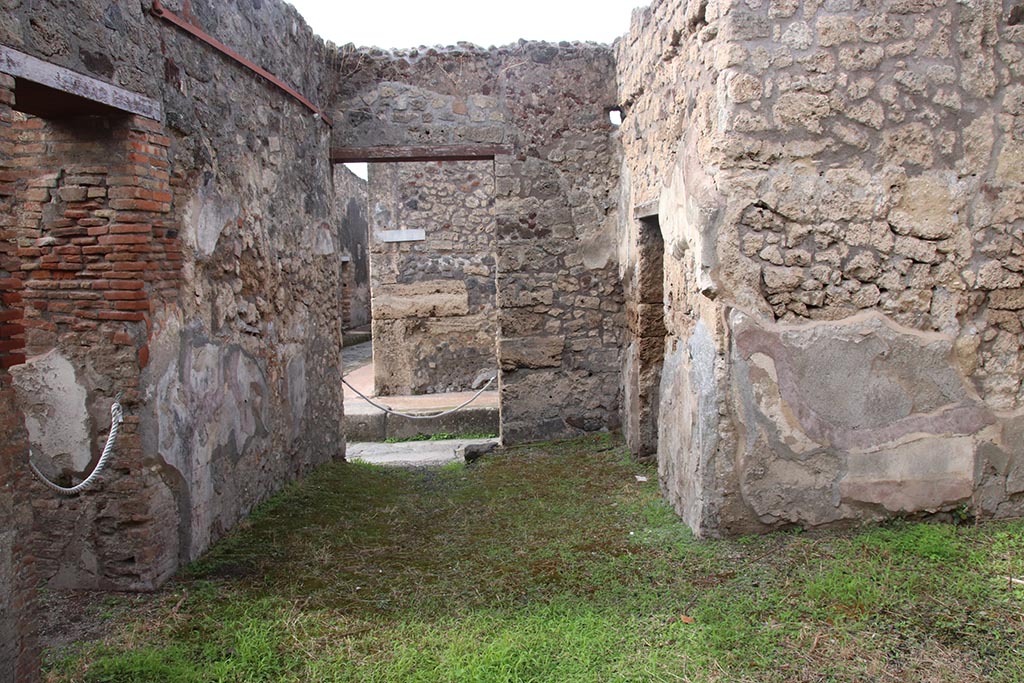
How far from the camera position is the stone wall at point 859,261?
3.44 meters

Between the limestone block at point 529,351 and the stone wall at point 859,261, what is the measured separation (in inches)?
115

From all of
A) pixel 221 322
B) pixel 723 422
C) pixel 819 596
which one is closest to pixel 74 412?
pixel 221 322

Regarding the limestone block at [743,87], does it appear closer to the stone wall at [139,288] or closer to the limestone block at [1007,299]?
the limestone block at [1007,299]

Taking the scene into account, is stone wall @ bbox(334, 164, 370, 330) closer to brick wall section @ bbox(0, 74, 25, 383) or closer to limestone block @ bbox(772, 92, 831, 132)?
limestone block @ bbox(772, 92, 831, 132)

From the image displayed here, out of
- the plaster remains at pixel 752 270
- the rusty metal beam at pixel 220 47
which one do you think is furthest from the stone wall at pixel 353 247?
the plaster remains at pixel 752 270

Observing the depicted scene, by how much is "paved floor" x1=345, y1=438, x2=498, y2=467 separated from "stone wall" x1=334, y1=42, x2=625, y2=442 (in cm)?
147

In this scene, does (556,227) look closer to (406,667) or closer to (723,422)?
(723,422)

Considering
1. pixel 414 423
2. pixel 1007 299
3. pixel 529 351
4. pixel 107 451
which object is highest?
pixel 1007 299

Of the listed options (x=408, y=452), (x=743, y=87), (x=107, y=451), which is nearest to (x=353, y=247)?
(x=408, y=452)

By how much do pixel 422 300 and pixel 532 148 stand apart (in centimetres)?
445

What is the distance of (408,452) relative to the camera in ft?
27.2

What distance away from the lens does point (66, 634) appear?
3.14 meters

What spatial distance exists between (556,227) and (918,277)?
3.36 meters

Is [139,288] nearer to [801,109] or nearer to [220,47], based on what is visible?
[220,47]
